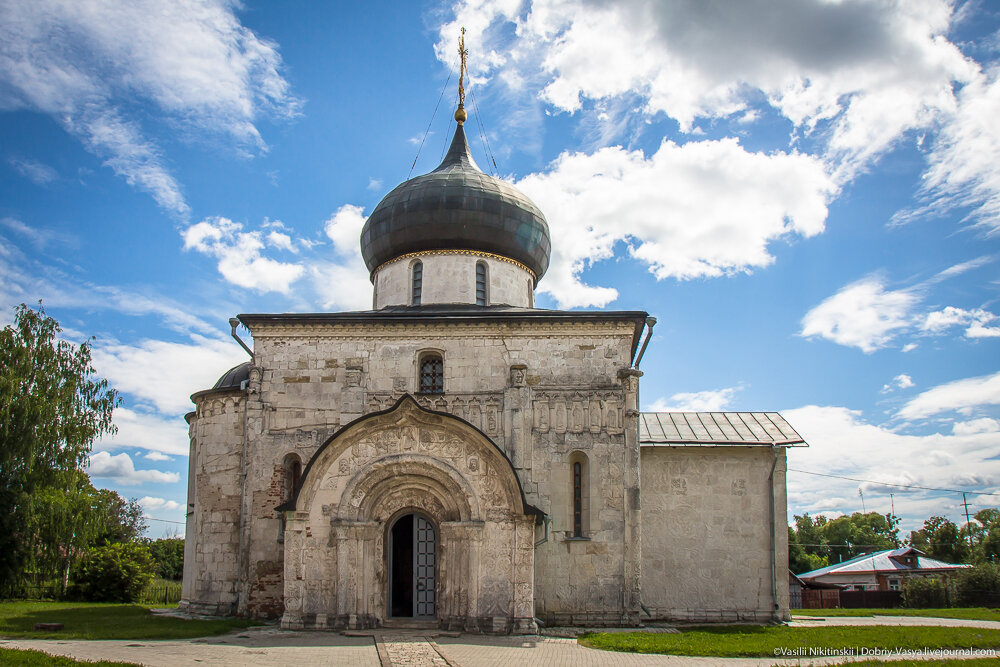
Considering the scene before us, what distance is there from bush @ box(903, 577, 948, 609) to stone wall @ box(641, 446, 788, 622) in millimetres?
12150

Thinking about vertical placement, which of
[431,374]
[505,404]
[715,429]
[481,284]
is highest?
[481,284]

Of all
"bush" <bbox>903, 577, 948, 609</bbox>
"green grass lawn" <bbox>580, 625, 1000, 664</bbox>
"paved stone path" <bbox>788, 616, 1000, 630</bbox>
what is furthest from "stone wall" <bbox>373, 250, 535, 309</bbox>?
"bush" <bbox>903, 577, 948, 609</bbox>

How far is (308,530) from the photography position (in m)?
13.8

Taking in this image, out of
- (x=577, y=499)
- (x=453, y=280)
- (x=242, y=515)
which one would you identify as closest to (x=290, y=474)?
(x=242, y=515)

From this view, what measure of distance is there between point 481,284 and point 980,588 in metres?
20.1

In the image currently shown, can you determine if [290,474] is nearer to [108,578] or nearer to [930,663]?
[108,578]

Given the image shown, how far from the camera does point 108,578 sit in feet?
73.4

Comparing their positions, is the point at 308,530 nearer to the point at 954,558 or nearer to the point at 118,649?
the point at 118,649

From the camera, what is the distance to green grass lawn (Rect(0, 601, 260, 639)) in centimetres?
1259

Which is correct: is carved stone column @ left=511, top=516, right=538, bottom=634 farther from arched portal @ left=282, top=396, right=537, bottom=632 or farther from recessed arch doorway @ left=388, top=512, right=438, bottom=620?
recessed arch doorway @ left=388, top=512, right=438, bottom=620

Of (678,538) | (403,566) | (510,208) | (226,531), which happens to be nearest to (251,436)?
(226,531)

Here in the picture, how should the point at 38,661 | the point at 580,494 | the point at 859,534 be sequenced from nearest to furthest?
the point at 38,661, the point at 580,494, the point at 859,534

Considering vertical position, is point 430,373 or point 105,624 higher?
point 430,373

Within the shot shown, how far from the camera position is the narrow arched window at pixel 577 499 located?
1502 cm
